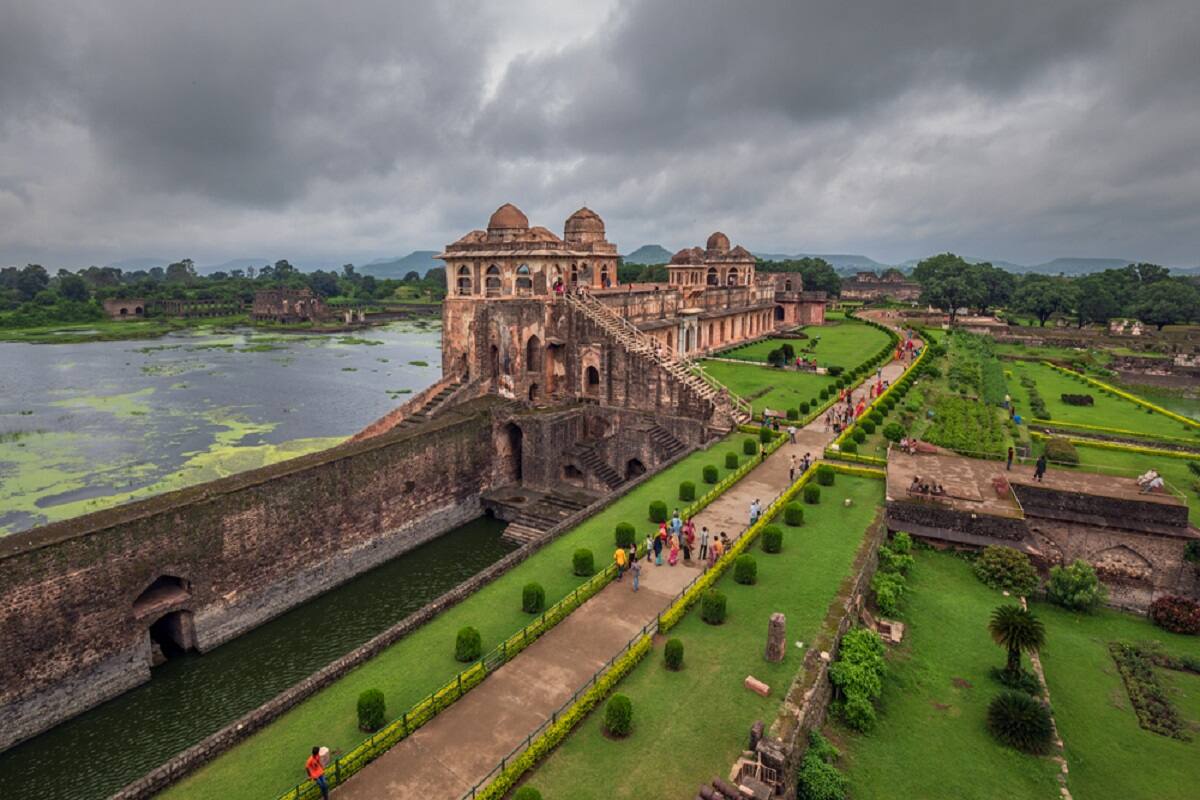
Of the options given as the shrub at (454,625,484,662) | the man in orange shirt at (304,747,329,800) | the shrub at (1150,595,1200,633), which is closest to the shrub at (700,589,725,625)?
the shrub at (454,625,484,662)

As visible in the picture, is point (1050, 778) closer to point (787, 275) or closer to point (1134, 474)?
point (1134, 474)

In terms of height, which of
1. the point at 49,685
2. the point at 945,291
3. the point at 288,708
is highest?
the point at 945,291

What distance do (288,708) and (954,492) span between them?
21.9 metres

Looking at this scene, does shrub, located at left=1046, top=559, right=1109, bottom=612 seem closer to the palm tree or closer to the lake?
the palm tree

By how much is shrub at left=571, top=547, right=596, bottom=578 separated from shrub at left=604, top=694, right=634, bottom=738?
22.5ft

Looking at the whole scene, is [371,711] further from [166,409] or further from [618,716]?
[166,409]

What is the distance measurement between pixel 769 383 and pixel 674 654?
31867mm

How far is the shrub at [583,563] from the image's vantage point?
1969cm

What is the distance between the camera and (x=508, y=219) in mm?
42594

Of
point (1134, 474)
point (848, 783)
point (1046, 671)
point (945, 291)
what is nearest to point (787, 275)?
point (945, 291)

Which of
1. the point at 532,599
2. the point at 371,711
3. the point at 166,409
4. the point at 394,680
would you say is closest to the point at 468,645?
the point at 394,680

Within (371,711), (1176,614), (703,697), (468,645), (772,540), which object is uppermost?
(772,540)

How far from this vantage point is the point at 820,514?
23.5 meters

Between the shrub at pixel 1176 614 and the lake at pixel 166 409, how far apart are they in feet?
135
